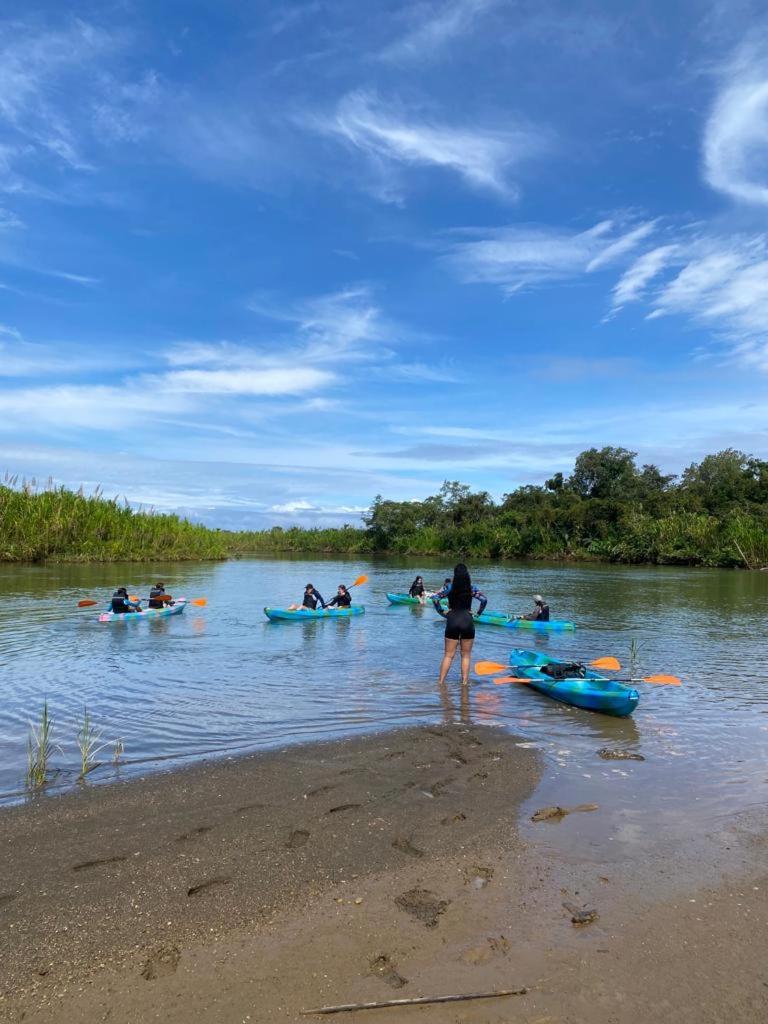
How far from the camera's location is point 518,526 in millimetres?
66562

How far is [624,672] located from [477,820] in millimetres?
8605

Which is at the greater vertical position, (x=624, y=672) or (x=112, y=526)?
(x=112, y=526)

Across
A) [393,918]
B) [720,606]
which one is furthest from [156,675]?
[720,606]

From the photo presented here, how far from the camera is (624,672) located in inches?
524

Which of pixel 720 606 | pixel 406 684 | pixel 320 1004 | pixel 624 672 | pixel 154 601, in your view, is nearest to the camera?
pixel 320 1004

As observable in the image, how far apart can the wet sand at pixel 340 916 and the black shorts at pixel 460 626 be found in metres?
4.88

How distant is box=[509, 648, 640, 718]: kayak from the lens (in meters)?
9.44

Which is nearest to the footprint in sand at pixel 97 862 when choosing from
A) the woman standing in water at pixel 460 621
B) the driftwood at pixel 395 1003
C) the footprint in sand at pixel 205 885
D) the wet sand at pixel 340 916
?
the wet sand at pixel 340 916

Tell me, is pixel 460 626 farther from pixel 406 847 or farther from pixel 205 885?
pixel 205 885

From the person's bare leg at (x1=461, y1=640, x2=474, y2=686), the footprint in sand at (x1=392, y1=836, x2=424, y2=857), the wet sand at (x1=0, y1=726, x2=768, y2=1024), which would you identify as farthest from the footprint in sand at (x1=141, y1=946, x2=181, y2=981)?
the person's bare leg at (x1=461, y1=640, x2=474, y2=686)

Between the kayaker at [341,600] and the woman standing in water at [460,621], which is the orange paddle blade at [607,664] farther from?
the kayaker at [341,600]

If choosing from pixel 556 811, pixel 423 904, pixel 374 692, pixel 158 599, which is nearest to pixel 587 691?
pixel 374 692

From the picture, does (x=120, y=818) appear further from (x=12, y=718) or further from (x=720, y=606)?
(x=720, y=606)

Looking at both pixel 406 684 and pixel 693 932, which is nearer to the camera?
pixel 693 932
